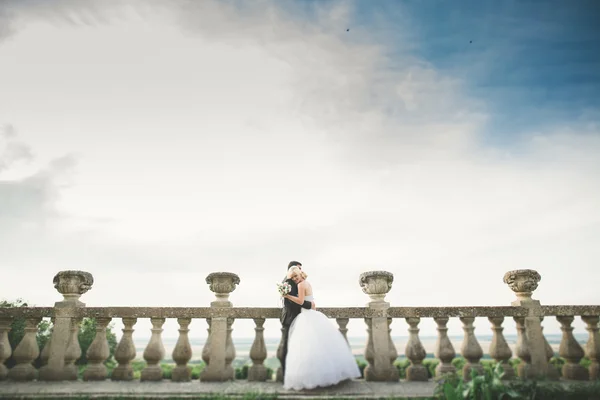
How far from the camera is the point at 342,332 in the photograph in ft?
22.6

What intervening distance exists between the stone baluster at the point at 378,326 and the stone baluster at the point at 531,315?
240 centimetres

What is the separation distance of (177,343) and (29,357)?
2.82 m

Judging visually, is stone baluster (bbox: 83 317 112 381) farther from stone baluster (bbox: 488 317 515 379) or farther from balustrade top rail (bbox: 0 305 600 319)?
stone baluster (bbox: 488 317 515 379)

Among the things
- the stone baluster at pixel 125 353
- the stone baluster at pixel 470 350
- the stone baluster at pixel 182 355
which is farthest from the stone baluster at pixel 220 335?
the stone baluster at pixel 470 350

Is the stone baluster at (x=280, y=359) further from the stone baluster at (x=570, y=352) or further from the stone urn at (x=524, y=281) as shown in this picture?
the stone baluster at (x=570, y=352)

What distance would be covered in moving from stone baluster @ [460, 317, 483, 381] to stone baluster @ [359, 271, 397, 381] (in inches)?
50.3

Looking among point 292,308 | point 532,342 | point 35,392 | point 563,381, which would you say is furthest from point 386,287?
point 35,392

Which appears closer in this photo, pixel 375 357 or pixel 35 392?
pixel 35 392

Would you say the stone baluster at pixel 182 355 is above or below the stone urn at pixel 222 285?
below

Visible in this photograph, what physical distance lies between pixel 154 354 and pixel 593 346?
318 inches

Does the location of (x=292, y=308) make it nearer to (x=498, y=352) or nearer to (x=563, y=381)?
(x=498, y=352)

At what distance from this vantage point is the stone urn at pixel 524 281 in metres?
6.96

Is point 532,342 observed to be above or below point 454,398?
above

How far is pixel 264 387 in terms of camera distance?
20.1 feet
